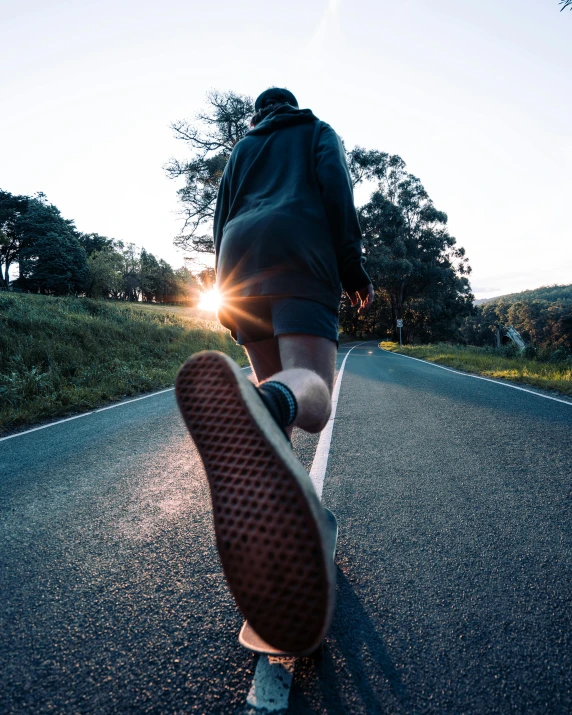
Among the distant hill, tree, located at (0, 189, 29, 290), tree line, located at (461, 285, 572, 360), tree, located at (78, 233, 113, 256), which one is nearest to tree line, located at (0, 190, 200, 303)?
tree, located at (0, 189, 29, 290)

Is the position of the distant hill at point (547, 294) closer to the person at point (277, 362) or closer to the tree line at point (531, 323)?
the tree line at point (531, 323)

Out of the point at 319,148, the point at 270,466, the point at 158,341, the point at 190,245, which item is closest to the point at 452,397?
the point at 319,148

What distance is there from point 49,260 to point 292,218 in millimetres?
48432

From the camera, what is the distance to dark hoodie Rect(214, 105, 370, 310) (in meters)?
1.59

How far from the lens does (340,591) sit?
1.55m

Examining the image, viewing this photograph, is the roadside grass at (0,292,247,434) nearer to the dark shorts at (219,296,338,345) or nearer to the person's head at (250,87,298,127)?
the dark shorts at (219,296,338,345)

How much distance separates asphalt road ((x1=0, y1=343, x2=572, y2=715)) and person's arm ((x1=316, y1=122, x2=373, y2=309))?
51.8 inches

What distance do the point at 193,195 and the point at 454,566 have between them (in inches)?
1032

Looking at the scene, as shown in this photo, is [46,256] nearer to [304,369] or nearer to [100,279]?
[100,279]

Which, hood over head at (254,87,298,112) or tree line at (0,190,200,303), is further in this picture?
tree line at (0,190,200,303)

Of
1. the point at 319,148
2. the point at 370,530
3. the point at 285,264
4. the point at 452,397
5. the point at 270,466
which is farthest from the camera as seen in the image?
the point at 452,397

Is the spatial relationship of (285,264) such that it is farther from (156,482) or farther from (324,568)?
(156,482)

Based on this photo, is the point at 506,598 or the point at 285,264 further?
the point at 285,264

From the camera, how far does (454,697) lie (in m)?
1.06
